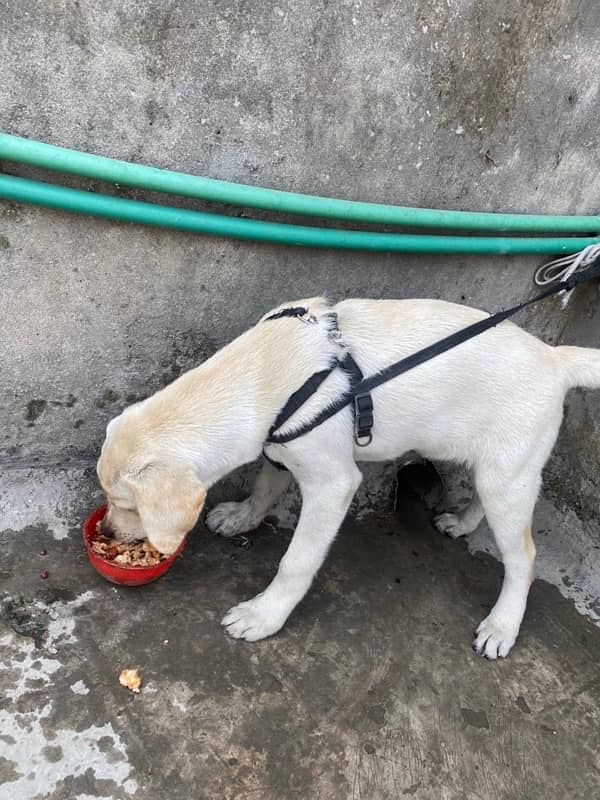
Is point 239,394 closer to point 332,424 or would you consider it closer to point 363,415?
point 332,424

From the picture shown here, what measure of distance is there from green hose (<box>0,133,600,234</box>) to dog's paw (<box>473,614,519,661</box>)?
198cm

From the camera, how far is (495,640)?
3076mm

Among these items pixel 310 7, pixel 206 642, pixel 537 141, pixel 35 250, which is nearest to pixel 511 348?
pixel 537 141

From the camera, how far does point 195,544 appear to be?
337 centimetres

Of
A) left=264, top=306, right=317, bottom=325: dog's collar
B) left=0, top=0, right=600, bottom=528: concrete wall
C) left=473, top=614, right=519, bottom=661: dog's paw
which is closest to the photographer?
left=0, top=0, right=600, bottom=528: concrete wall

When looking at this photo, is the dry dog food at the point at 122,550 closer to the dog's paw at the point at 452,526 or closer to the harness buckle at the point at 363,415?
the harness buckle at the point at 363,415

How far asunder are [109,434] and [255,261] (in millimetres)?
1180

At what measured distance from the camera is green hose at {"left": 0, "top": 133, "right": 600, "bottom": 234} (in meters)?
2.41

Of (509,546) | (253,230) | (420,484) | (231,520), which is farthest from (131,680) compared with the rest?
(420,484)

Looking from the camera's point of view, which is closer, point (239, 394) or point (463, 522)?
point (239, 394)

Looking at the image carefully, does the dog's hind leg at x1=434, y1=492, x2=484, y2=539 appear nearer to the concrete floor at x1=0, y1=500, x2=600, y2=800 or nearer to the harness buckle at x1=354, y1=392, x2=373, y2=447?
the concrete floor at x1=0, y1=500, x2=600, y2=800

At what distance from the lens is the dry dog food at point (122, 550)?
2.85m

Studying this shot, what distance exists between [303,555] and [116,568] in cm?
84

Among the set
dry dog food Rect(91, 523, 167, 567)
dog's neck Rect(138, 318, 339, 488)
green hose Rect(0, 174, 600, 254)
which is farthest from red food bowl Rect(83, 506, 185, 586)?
green hose Rect(0, 174, 600, 254)
